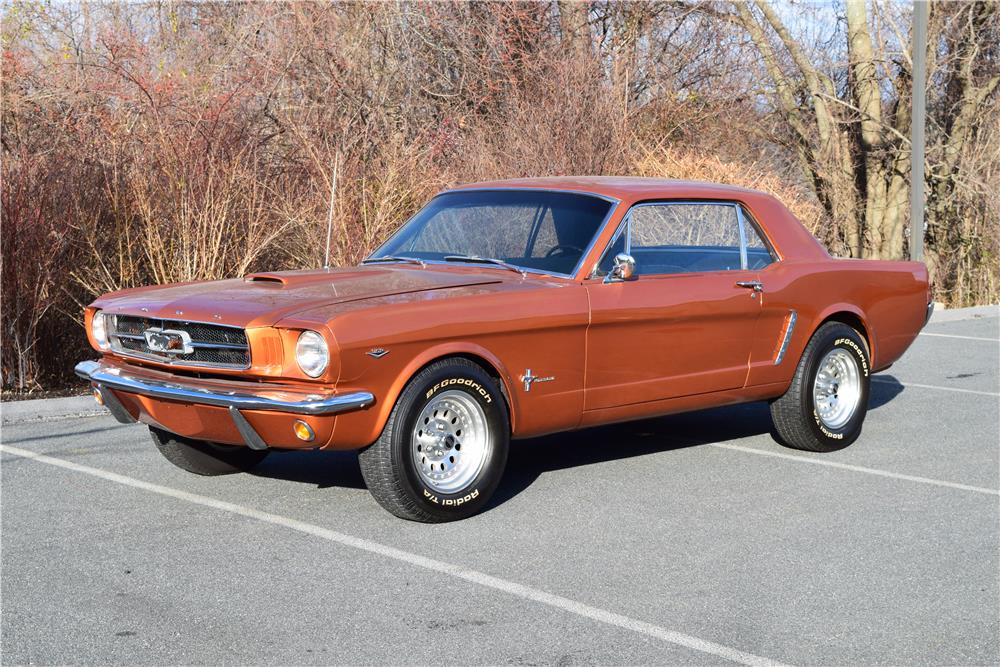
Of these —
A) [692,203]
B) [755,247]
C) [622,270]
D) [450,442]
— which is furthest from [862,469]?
[450,442]

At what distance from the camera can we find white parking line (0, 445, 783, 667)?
4336 mm

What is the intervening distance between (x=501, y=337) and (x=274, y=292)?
3.75 ft

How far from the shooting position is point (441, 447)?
19.5ft

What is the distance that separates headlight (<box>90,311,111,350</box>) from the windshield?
1623 millimetres

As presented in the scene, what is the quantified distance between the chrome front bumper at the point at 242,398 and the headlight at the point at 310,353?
0.41 feet

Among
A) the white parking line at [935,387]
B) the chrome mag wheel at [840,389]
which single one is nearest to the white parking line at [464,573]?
the chrome mag wheel at [840,389]

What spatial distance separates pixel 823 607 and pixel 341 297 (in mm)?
2593

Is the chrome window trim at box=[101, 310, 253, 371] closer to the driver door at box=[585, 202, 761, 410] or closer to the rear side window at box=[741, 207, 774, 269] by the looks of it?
the driver door at box=[585, 202, 761, 410]

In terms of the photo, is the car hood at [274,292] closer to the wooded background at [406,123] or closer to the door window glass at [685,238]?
the door window glass at [685,238]

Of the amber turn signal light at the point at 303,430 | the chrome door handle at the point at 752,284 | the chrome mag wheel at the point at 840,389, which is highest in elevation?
the chrome door handle at the point at 752,284

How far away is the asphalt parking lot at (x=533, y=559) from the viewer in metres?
4.35

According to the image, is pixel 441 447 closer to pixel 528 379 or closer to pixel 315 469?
pixel 528 379

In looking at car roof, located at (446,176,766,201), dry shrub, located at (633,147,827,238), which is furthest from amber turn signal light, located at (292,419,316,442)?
dry shrub, located at (633,147,827,238)

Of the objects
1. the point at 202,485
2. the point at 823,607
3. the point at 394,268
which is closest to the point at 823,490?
the point at 823,607
